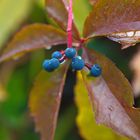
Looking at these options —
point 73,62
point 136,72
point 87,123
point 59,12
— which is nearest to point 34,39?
point 59,12

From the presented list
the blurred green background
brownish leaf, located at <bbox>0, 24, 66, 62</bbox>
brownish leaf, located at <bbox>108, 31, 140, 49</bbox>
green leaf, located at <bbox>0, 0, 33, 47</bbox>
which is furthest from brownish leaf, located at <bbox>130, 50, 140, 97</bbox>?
brownish leaf, located at <bbox>108, 31, 140, 49</bbox>

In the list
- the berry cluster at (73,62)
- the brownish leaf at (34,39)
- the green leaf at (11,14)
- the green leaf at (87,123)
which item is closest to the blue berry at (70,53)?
the berry cluster at (73,62)

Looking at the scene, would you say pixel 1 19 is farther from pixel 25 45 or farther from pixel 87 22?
pixel 87 22

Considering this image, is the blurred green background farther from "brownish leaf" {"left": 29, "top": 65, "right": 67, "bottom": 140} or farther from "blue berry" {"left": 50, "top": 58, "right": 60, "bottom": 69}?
"blue berry" {"left": 50, "top": 58, "right": 60, "bottom": 69}

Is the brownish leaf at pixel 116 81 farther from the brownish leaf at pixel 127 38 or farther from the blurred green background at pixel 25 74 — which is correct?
the blurred green background at pixel 25 74

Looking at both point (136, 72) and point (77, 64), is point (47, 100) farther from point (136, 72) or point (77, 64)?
point (136, 72)

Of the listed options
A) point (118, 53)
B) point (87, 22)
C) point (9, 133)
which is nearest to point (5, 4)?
point (118, 53)

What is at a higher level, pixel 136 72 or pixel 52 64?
pixel 136 72
